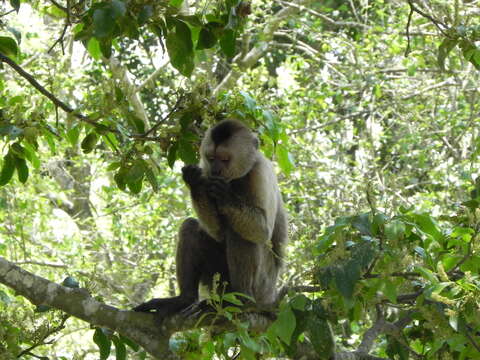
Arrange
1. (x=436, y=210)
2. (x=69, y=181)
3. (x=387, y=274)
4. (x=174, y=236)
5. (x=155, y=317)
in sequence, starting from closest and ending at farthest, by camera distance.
A: (x=387, y=274)
(x=155, y=317)
(x=436, y=210)
(x=174, y=236)
(x=69, y=181)

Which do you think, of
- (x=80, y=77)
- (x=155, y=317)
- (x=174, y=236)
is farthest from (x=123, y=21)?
(x=80, y=77)

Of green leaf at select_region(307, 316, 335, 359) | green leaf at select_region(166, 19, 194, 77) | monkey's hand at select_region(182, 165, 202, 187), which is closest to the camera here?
green leaf at select_region(307, 316, 335, 359)

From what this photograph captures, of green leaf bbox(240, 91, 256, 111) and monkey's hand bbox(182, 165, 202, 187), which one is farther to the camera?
monkey's hand bbox(182, 165, 202, 187)

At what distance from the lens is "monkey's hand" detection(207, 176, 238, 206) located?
5.28 metres

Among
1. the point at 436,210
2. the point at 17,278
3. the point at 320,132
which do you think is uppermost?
the point at 320,132

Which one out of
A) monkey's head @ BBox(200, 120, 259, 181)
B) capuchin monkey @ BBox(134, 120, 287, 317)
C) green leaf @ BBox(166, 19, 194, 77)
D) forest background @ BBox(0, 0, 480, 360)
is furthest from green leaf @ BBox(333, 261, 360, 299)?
monkey's head @ BBox(200, 120, 259, 181)

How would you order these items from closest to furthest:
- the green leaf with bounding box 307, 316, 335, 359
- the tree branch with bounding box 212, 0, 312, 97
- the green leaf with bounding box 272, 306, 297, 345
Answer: the green leaf with bounding box 272, 306, 297, 345, the green leaf with bounding box 307, 316, 335, 359, the tree branch with bounding box 212, 0, 312, 97

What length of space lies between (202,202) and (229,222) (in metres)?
0.30

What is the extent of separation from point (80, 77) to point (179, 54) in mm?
8393

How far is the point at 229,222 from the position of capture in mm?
5426

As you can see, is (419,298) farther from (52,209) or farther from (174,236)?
(52,209)

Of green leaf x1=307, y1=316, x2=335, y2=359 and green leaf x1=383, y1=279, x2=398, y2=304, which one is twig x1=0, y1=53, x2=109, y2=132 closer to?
green leaf x1=307, y1=316, x2=335, y2=359

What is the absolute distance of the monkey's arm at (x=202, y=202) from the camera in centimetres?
521

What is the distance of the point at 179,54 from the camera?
3.84 meters
